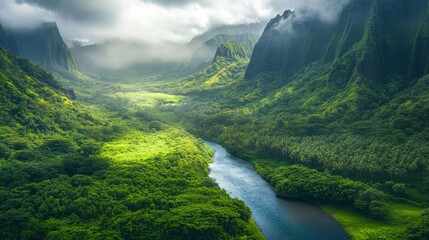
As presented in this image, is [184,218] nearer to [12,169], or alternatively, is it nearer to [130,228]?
[130,228]

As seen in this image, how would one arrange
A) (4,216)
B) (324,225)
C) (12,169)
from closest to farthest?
(4,216) < (324,225) < (12,169)

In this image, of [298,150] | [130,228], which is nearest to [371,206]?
[298,150]

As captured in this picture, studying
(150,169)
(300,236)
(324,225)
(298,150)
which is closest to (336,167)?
(298,150)

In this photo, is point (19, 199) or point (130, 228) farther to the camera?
point (19, 199)

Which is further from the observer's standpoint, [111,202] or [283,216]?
[283,216]

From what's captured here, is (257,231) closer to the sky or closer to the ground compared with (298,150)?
closer to the ground

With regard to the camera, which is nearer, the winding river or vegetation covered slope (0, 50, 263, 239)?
vegetation covered slope (0, 50, 263, 239)

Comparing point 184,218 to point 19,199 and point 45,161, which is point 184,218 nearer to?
point 19,199

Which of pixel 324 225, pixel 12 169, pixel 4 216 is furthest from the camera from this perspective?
pixel 12 169

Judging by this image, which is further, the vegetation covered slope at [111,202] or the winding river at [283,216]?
the winding river at [283,216]

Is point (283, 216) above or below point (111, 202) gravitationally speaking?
below
